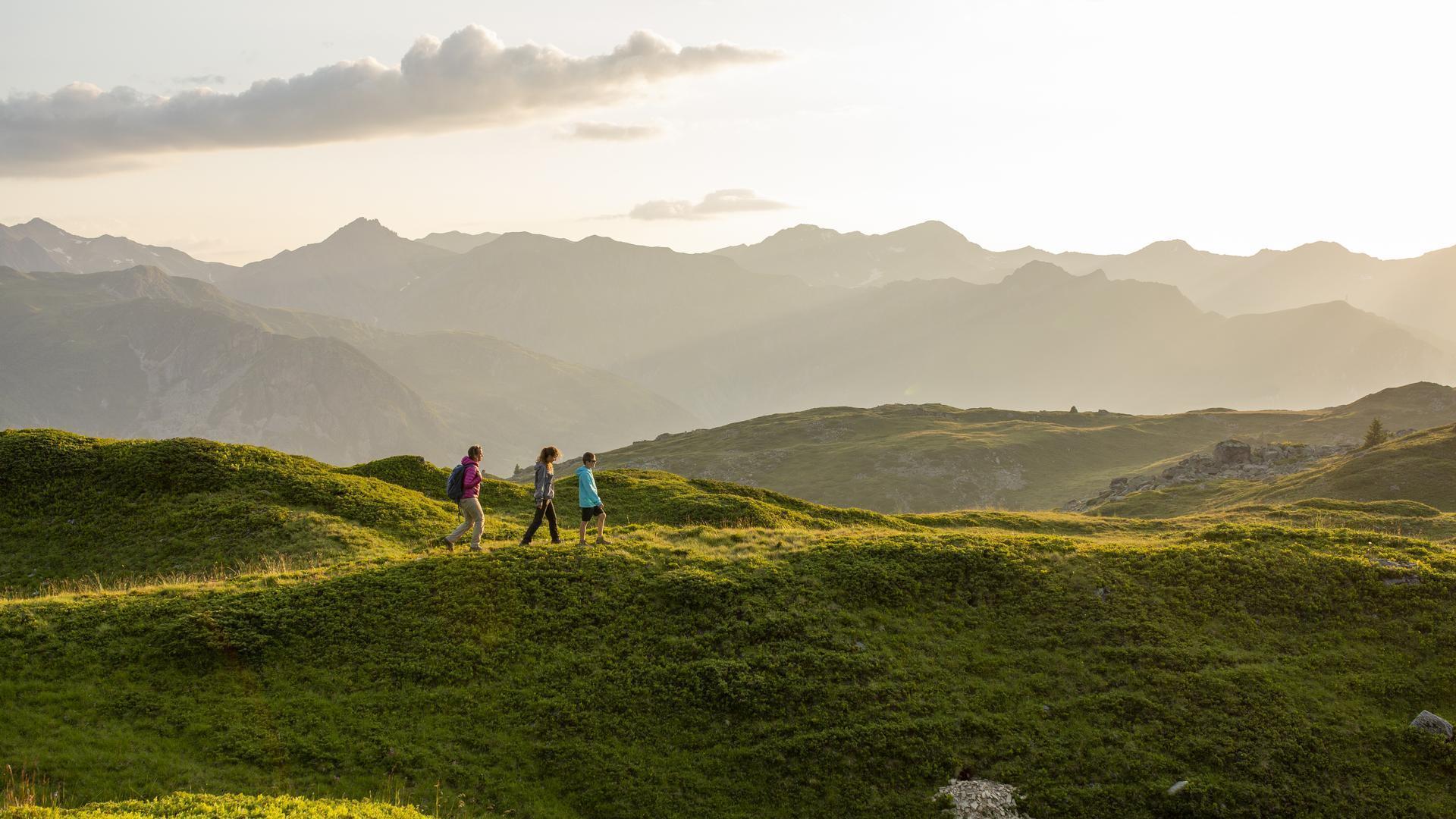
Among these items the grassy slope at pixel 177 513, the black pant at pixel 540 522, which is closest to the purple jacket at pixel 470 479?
the black pant at pixel 540 522

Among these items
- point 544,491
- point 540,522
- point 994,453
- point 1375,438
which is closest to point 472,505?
point 540,522

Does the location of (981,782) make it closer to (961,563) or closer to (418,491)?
(961,563)

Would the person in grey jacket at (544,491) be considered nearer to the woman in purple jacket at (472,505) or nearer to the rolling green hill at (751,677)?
the rolling green hill at (751,677)

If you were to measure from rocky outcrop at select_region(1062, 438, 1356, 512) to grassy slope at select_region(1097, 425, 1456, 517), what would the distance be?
7.95m

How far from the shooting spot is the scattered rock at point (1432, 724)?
21219 mm

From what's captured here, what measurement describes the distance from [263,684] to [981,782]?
1901cm

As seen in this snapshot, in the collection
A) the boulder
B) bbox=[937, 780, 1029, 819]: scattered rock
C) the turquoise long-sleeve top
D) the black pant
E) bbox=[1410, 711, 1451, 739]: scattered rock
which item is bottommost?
bbox=[937, 780, 1029, 819]: scattered rock

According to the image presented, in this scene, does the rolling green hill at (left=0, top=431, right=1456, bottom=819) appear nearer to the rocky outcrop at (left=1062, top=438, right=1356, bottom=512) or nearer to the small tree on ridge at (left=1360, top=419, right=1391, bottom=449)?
the rocky outcrop at (left=1062, top=438, right=1356, bottom=512)

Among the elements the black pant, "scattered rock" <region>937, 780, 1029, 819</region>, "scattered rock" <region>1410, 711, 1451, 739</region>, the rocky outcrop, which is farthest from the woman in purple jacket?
the rocky outcrop

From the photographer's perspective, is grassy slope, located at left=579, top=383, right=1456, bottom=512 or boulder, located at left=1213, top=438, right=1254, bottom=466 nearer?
boulder, located at left=1213, top=438, right=1254, bottom=466

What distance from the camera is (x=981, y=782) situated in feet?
65.8

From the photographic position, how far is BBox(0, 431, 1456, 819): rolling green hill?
19.3 meters

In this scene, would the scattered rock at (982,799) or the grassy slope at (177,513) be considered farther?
the grassy slope at (177,513)

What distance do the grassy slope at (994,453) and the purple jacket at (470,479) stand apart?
105787mm
